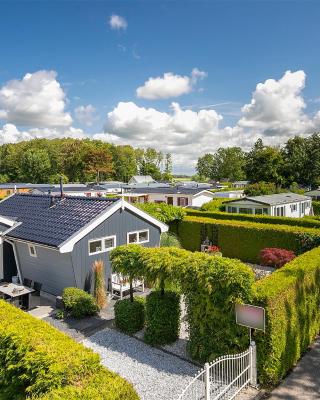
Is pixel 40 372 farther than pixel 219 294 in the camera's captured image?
No

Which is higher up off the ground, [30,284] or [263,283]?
[263,283]

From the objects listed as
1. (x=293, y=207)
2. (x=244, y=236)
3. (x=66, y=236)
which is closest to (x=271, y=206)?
(x=293, y=207)

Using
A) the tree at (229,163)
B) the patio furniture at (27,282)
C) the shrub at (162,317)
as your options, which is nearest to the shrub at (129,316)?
the shrub at (162,317)

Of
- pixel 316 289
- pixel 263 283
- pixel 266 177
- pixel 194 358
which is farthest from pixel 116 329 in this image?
pixel 266 177

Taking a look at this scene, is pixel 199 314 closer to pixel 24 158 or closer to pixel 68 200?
pixel 68 200

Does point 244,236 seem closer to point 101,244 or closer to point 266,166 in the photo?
point 101,244

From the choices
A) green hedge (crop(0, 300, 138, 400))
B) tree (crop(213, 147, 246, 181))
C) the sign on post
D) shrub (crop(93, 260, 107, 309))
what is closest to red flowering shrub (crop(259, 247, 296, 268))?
shrub (crop(93, 260, 107, 309))
